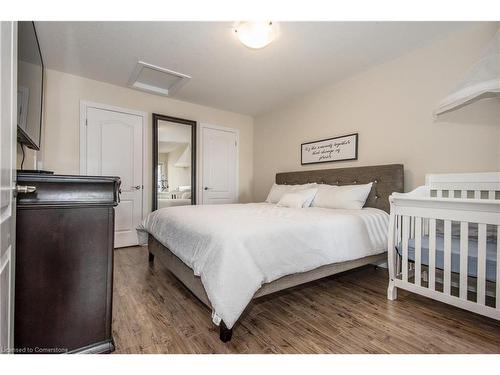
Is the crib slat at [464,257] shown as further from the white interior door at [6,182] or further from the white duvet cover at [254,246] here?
the white interior door at [6,182]

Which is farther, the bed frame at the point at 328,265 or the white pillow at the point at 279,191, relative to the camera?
the white pillow at the point at 279,191

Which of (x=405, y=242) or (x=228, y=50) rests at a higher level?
(x=228, y=50)

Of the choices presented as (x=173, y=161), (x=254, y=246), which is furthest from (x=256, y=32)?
(x=173, y=161)

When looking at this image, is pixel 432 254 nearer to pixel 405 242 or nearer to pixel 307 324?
pixel 405 242

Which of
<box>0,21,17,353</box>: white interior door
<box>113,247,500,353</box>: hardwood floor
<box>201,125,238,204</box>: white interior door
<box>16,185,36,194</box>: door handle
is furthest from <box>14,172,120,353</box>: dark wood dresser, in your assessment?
<box>201,125,238,204</box>: white interior door

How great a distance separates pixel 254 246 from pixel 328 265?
76 cm

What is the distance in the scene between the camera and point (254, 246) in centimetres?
145

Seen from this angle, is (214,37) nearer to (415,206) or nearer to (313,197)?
(313,197)

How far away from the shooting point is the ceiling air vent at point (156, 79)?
2889mm

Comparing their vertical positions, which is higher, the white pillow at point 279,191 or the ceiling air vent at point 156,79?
the ceiling air vent at point 156,79

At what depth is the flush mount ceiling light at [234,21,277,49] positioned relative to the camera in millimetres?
1846

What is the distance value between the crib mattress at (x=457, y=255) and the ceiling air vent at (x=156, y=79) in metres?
3.05

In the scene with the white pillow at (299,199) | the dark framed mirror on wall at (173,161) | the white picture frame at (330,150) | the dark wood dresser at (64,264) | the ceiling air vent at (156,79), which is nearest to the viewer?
the dark wood dresser at (64,264)

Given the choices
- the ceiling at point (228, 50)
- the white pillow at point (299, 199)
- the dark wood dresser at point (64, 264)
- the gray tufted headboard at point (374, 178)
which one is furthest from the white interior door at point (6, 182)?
the gray tufted headboard at point (374, 178)
